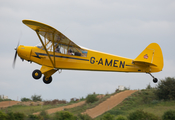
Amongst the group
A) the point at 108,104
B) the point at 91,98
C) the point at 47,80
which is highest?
the point at 47,80

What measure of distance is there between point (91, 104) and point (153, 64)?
18362mm


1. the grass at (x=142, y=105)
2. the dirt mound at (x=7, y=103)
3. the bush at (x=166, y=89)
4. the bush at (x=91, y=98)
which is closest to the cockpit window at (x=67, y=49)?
the grass at (x=142, y=105)

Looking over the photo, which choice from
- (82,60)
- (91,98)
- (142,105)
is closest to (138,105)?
(142,105)

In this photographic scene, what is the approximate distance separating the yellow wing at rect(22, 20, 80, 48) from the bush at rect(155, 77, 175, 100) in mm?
18124

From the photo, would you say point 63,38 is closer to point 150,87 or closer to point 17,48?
point 17,48

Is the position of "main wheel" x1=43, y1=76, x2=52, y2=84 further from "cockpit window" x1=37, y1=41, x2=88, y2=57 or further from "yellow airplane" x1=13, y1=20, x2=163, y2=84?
"cockpit window" x1=37, y1=41, x2=88, y2=57

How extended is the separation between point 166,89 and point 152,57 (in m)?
15.7

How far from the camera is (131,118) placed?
19453 mm

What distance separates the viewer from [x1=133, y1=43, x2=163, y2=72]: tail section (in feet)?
49.5

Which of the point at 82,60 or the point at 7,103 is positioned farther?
the point at 7,103

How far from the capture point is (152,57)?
1534 centimetres

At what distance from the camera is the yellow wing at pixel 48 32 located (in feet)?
41.9

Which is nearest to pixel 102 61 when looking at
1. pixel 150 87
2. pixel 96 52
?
pixel 96 52

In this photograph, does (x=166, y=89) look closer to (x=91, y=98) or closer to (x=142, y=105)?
(x=142, y=105)
